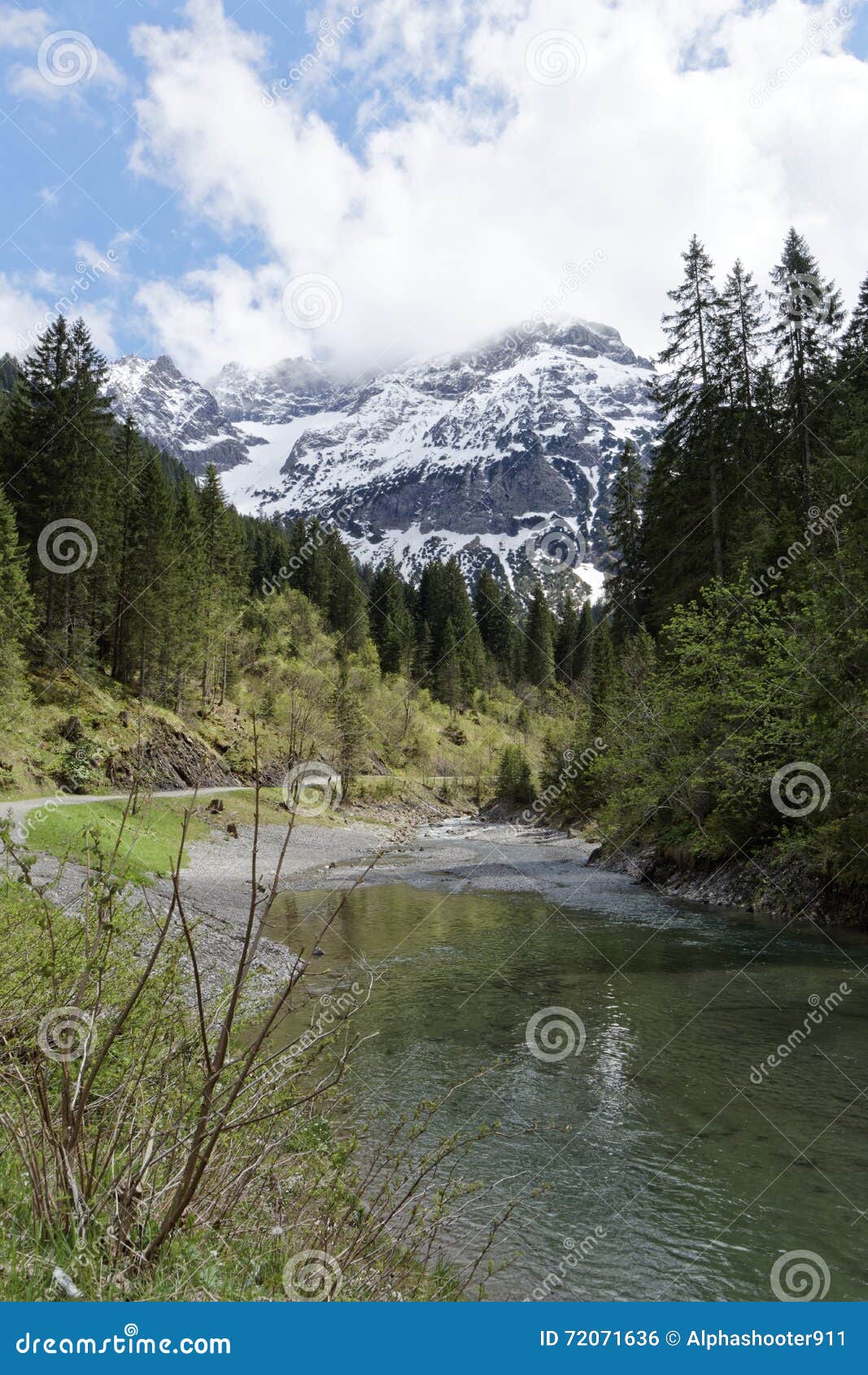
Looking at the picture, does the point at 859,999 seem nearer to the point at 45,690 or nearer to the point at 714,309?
the point at 714,309

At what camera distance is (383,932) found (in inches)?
775

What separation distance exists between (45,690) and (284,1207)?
3783 cm

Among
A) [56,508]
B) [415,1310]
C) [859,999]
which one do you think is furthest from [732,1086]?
[56,508]

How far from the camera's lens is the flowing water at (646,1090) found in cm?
631
